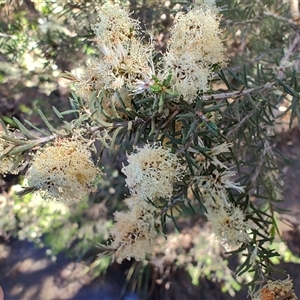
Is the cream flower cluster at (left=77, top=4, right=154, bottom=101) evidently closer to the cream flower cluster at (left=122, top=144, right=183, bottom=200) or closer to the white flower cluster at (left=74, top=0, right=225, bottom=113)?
the white flower cluster at (left=74, top=0, right=225, bottom=113)

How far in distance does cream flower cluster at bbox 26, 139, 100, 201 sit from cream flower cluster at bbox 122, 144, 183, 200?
2.9 inches

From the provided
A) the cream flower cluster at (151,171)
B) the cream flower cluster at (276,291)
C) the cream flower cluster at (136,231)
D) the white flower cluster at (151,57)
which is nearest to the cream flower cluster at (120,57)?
the white flower cluster at (151,57)

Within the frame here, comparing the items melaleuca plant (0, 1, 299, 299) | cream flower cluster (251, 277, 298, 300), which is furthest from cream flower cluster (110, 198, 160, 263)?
cream flower cluster (251, 277, 298, 300)

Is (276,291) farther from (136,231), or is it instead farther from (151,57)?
(151,57)

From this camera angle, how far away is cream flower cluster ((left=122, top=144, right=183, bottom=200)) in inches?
23.9

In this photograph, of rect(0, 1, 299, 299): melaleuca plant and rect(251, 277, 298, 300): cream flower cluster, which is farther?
rect(251, 277, 298, 300): cream flower cluster

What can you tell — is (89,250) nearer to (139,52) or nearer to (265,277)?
(265,277)

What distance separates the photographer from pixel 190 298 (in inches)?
80.3

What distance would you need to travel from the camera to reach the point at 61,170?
0.61 m

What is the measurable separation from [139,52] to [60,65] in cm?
114

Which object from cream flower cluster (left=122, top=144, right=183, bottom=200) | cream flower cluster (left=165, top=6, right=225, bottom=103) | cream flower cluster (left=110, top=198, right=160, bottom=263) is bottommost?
cream flower cluster (left=110, top=198, right=160, bottom=263)

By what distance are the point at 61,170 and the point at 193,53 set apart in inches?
11.0

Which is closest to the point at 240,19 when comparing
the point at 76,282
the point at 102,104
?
the point at 102,104

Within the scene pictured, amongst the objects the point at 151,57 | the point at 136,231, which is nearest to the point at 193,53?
the point at 151,57
